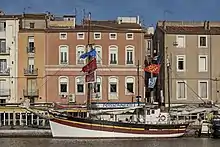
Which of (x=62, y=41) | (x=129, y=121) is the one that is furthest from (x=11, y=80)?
(x=129, y=121)

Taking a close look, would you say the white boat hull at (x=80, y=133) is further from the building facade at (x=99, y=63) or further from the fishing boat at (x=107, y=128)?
the building facade at (x=99, y=63)

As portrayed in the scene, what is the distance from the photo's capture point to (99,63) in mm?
85875

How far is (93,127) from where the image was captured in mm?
69500

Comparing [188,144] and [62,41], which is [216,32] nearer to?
[62,41]

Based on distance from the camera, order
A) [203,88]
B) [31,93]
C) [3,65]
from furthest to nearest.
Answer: [3,65] < [203,88] < [31,93]

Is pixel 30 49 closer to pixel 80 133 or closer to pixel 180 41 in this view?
pixel 80 133

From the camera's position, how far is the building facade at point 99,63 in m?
85.4

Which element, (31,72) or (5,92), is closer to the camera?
(5,92)

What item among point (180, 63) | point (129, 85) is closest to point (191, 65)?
point (180, 63)

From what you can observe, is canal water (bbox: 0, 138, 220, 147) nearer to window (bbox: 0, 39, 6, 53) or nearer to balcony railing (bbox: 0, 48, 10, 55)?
balcony railing (bbox: 0, 48, 10, 55)

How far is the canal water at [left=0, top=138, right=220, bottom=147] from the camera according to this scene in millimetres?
60000

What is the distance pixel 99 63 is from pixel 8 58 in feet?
40.4

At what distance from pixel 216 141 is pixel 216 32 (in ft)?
79.1

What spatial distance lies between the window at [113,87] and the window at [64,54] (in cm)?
664
